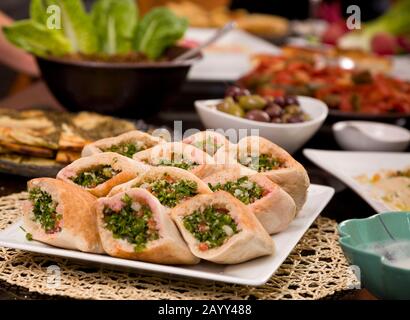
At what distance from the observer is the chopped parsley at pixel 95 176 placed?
5.19 feet

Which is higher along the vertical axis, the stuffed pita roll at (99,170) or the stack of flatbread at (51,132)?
the stuffed pita roll at (99,170)

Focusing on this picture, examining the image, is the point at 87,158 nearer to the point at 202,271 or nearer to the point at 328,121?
the point at 202,271

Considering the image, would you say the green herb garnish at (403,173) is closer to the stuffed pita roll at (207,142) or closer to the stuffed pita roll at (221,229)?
the stuffed pita roll at (207,142)

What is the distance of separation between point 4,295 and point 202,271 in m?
0.37

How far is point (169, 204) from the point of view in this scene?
1446 millimetres

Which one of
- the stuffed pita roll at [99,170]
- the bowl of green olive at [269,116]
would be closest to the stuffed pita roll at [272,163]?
the stuffed pita roll at [99,170]

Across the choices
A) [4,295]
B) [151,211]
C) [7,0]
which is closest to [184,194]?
[151,211]

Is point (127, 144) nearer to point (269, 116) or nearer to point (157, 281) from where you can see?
point (157, 281)

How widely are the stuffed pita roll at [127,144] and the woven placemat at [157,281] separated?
324mm

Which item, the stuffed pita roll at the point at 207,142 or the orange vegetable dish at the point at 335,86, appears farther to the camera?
the orange vegetable dish at the point at 335,86

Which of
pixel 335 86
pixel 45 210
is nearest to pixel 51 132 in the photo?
pixel 45 210

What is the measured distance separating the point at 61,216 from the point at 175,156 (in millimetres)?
331

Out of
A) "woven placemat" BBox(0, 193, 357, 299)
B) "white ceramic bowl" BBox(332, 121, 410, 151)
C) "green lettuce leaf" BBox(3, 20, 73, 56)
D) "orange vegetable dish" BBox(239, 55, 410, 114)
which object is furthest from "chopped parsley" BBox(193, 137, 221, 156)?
"green lettuce leaf" BBox(3, 20, 73, 56)

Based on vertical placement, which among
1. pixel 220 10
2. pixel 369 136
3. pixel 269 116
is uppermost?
pixel 269 116
